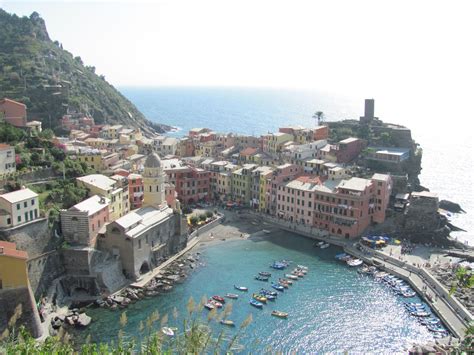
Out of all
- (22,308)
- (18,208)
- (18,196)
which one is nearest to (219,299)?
(22,308)

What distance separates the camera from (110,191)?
60.8 m

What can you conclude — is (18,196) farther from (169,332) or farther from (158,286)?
(169,332)

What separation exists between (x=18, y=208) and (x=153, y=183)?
18.0 metres

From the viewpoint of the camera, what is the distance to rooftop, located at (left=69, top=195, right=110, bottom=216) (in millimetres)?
53719

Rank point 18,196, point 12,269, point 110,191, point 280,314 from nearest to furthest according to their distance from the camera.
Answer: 1. point 12,269
2. point 280,314
3. point 18,196
4. point 110,191

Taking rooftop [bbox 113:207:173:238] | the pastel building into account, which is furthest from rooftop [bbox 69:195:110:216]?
rooftop [bbox 113:207:173:238]

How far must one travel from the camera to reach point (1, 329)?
136 feet

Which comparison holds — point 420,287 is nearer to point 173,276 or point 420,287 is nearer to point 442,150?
point 173,276

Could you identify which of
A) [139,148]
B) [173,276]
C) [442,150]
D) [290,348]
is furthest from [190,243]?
[442,150]

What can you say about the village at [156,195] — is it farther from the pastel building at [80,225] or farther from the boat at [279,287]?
the boat at [279,287]

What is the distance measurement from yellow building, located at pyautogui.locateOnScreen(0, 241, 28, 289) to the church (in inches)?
491

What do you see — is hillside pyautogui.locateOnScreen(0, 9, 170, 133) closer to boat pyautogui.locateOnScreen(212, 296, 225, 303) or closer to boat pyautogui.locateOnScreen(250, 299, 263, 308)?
boat pyautogui.locateOnScreen(212, 296, 225, 303)

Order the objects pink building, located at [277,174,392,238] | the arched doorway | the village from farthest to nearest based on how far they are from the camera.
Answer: pink building, located at [277,174,392,238]
the arched doorway
the village

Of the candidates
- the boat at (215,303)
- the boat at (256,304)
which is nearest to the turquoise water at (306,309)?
the boat at (256,304)
